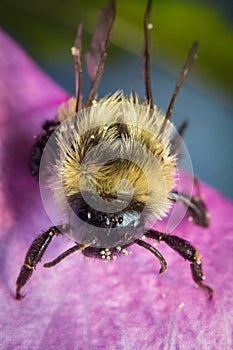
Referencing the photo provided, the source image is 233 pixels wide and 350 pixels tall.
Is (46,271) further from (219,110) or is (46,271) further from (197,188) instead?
(219,110)

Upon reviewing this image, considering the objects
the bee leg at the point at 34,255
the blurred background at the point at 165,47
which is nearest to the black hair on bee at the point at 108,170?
the bee leg at the point at 34,255

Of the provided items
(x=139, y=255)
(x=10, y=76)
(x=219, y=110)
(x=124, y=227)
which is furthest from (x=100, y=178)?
(x=219, y=110)

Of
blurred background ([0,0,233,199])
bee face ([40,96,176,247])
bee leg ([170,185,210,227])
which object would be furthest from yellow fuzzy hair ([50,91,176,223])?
blurred background ([0,0,233,199])

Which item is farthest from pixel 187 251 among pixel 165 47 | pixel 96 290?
pixel 165 47

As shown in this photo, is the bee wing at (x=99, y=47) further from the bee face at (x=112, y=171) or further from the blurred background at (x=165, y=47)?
the blurred background at (x=165, y=47)

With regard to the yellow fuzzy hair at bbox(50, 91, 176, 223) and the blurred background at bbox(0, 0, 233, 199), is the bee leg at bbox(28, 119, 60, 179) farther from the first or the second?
the blurred background at bbox(0, 0, 233, 199)

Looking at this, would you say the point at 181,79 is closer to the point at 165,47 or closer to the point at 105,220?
the point at 105,220
